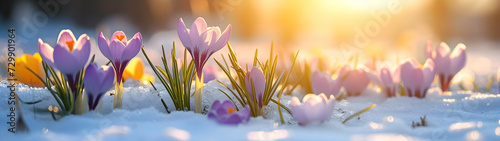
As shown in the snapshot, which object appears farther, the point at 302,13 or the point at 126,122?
the point at 302,13

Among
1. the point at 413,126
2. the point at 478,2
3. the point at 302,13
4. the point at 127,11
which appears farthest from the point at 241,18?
the point at 413,126

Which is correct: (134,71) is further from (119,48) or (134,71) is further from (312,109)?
(312,109)

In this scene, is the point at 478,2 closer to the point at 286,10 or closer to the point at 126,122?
the point at 286,10

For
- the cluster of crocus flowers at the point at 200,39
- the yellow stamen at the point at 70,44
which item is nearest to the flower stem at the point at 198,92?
the cluster of crocus flowers at the point at 200,39

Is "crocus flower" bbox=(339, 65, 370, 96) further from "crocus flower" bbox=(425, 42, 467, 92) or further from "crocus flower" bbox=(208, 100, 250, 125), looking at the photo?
"crocus flower" bbox=(208, 100, 250, 125)

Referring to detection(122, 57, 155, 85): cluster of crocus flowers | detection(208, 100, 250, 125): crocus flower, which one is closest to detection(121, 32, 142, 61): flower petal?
detection(208, 100, 250, 125): crocus flower

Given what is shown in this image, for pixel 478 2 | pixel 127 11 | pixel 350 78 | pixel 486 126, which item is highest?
Answer: pixel 127 11

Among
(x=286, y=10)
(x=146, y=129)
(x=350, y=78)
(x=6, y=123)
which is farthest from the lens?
(x=286, y=10)
